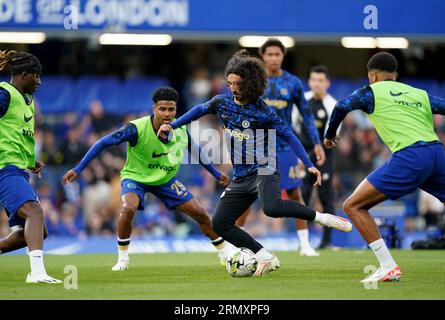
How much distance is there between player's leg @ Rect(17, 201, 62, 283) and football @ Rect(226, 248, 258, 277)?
6.53 feet

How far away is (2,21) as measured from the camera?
1639 cm

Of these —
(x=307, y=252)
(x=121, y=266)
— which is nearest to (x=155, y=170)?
(x=121, y=266)

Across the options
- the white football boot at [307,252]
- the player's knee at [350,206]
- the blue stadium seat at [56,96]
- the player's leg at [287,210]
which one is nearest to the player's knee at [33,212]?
the player's leg at [287,210]

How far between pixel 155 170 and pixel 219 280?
2522 millimetres

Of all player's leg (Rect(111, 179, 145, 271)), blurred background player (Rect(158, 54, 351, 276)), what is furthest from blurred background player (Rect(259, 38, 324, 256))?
blurred background player (Rect(158, 54, 351, 276))

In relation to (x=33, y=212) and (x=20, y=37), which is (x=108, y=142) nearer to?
(x=33, y=212)

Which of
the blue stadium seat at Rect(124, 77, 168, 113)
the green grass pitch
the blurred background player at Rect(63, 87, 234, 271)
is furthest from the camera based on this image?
the blue stadium seat at Rect(124, 77, 168, 113)

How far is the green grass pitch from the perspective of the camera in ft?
28.6

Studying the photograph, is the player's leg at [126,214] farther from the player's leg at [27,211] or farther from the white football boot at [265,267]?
the white football boot at [265,267]

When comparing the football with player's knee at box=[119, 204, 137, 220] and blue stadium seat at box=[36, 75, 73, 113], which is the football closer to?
player's knee at box=[119, 204, 137, 220]

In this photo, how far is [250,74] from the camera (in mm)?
10414

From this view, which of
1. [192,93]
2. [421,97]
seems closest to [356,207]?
[421,97]
